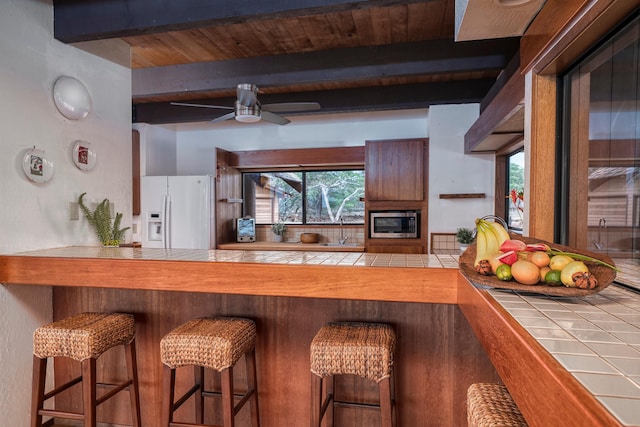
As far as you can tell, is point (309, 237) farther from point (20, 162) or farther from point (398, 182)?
point (20, 162)

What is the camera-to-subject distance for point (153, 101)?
4258 millimetres

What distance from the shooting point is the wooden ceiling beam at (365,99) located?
3.64 metres

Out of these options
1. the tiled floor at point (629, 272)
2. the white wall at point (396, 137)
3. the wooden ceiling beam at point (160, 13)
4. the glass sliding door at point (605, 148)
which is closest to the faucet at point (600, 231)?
the glass sliding door at point (605, 148)

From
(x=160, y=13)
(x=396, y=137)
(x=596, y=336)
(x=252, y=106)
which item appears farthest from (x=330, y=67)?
(x=596, y=336)

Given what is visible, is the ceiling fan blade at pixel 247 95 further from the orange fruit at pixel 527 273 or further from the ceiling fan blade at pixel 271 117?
the orange fruit at pixel 527 273

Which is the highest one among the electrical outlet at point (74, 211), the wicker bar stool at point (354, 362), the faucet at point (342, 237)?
the electrical outlet at point (74, 211)

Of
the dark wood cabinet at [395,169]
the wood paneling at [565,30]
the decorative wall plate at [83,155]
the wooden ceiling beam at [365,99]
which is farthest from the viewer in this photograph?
the dark wood cabinet at [395,169]

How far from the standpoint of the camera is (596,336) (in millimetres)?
709

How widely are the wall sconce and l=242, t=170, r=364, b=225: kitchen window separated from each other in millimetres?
2765

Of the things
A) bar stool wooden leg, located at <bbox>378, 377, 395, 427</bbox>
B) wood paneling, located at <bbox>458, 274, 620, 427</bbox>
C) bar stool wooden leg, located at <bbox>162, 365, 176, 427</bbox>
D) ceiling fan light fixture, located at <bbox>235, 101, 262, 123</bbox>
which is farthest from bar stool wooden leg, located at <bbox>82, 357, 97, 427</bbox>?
ceiling fan light fixture, located at <bbox>235, 101, 262, 123</bbox>

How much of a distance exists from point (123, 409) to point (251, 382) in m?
0.90

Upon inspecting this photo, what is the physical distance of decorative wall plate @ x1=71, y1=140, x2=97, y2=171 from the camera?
2.29 metres

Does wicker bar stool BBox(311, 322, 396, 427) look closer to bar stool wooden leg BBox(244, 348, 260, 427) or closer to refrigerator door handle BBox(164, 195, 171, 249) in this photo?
bar stool wooden leg BBox(244, 348, 260, 427)

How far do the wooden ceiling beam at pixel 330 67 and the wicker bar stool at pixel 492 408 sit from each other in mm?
2440
